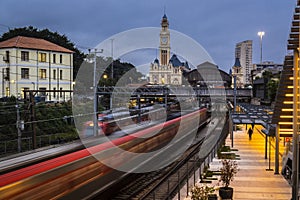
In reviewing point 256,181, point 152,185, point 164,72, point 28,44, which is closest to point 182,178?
point 152,185

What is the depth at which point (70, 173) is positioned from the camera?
26.7 feet

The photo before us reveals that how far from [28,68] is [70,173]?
36.1 meters

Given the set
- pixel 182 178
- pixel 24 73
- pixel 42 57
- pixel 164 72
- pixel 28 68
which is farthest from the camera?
pixel 164 72

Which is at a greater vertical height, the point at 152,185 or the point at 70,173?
the point at 70,173

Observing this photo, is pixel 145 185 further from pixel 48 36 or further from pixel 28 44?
pixel 48 36

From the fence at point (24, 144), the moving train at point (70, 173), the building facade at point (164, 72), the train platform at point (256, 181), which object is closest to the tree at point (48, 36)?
the building facade at point (164, 72)

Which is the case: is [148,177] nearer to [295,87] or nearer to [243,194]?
[243,194]

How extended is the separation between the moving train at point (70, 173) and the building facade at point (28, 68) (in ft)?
95.4

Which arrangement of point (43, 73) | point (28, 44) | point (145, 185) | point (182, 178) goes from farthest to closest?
point (43, 73), point (28, 44), point (182, 178), point (145, 185)

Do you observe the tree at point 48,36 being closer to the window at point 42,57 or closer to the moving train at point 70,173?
the window at point 42,57

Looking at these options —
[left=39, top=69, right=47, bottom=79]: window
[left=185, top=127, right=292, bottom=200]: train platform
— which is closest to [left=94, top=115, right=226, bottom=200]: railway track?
[left=185, top=127, right=292, bottom=200]: train platform

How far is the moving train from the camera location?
647 centimetres

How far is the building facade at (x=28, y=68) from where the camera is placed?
136ft

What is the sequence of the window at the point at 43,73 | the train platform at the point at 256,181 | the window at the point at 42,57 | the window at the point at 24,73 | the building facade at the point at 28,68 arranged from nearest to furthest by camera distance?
the train platform at the point at 256,181 → the building facade at the point at 28,68 → the window at the point at 24,73 → the window at the point at 43,73 → the window at the point at 42,57
